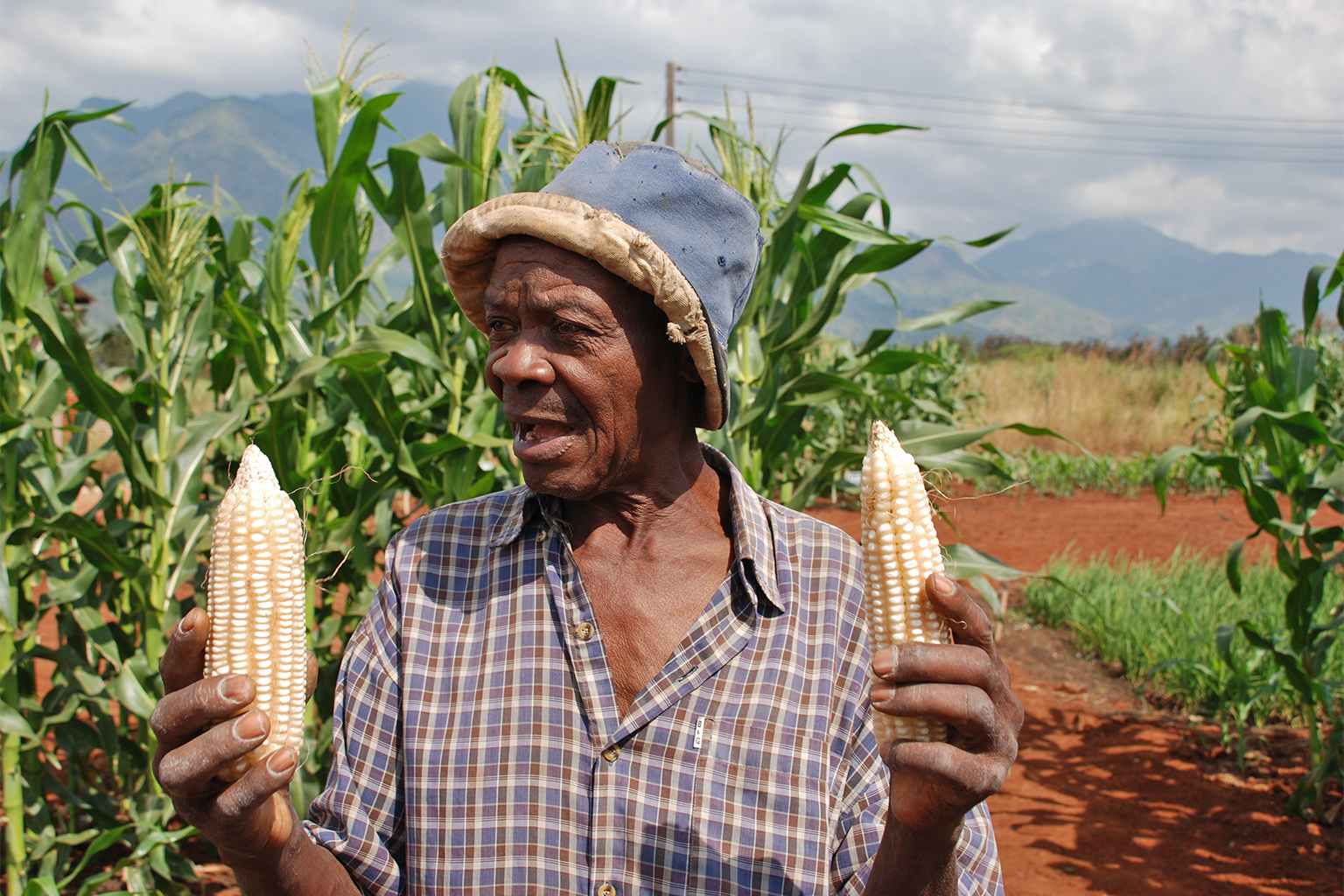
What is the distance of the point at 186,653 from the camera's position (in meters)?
1.15

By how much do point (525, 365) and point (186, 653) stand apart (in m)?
0.64

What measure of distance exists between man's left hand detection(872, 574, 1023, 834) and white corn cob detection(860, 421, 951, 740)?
3.1 inches

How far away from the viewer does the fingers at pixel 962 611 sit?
3.73ft

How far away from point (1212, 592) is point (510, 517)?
6.65 metres

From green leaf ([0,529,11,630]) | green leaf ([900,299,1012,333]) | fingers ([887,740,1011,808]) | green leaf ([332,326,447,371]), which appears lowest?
green leaf ([0,529,11,630])

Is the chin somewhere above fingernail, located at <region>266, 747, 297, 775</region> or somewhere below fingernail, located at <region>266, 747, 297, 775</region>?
above

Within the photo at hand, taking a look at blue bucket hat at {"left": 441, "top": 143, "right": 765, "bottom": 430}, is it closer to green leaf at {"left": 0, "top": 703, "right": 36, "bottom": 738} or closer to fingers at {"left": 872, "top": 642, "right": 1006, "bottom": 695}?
fingers at {"left": 872, "top": 642, "right": 1006, "bottom": 695}

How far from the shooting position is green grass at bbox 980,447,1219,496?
14148 millimetres

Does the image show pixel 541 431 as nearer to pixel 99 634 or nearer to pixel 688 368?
pixel 688 368

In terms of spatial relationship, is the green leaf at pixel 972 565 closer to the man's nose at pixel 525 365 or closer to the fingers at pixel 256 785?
the man's nose at pixel 525 365

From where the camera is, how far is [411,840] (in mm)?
1462

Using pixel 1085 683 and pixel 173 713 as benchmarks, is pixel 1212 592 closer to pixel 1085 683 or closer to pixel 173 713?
pixel 1085 683

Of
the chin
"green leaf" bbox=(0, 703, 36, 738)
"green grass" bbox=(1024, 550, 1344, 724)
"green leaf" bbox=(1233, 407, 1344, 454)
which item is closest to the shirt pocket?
the chin

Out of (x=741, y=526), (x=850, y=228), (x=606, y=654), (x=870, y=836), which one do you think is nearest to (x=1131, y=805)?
(x=850, y=228)
